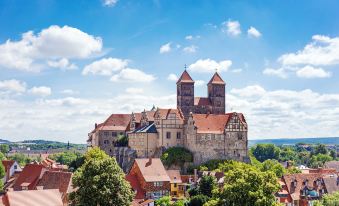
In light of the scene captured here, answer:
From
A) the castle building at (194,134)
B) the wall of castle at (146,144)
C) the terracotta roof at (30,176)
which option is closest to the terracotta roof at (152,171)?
the terracotta roof at (30,176)

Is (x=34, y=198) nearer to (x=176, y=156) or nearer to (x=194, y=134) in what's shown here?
(x=176, y=156)

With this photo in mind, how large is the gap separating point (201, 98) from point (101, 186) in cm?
6969

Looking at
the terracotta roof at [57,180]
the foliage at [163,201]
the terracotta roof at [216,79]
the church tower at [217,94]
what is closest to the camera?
the terracotta roof at [57,180]

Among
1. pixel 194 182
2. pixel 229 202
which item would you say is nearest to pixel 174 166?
pixel 194 182

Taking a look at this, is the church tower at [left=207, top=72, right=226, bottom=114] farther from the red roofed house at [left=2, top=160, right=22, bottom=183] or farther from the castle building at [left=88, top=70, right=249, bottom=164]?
the red roofed house at [left=2, top=160, right=22, bottom=183]

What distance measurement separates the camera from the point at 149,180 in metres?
82.3

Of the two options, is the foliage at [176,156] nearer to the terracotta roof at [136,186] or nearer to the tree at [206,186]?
the terracotta roof at [136,186]

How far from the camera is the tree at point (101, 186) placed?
55.6m

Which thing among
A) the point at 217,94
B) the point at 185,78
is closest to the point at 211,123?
the point at 217,94

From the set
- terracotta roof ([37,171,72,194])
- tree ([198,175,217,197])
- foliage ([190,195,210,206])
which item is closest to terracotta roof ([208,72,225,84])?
tree ([198,175,217,197])

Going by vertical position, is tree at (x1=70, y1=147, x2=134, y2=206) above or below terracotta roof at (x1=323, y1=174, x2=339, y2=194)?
above

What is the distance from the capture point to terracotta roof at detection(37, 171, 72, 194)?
7401cm

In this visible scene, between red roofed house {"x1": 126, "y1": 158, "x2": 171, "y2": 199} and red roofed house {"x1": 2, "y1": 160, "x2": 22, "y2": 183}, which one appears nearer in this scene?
red roofed house {"x1": 126, "y1": 158, "x2": 171, "y2": 199}

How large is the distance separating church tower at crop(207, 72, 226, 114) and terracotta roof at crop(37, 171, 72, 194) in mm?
50423
